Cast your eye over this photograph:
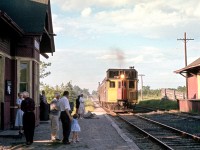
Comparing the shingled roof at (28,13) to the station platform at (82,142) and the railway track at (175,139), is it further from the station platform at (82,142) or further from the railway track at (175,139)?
the railway track at (175,139)

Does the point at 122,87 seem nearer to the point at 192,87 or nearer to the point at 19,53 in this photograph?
the point at 192,87

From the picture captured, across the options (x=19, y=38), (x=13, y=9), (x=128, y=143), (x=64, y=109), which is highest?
(x=13, y=9)

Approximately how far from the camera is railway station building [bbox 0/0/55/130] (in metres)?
14.6

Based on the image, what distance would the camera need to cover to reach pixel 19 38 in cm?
1611

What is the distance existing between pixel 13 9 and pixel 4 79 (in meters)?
3.52

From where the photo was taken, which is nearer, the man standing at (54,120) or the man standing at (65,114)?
the man standing at (65,114)

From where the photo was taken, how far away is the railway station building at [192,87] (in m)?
28.7

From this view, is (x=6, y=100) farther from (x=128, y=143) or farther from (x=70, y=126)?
(x=128, y=143)

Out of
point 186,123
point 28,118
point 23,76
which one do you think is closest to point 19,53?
point 23,76

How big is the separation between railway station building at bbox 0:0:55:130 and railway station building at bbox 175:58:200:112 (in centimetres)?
1454

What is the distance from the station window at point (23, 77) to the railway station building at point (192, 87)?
48.9 ft

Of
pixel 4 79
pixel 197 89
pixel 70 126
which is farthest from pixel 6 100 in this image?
pixel 197 89

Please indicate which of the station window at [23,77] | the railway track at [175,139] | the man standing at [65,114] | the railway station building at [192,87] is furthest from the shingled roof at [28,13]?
the railway station building at [192,87]

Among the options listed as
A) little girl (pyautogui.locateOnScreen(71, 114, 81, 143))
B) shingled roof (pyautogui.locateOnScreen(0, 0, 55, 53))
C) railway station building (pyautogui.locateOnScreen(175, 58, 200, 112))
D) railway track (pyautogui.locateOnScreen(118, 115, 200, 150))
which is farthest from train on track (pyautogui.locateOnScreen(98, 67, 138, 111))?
little girl (pyautogui.locateOnScreen(71, 114, 81, 143))
